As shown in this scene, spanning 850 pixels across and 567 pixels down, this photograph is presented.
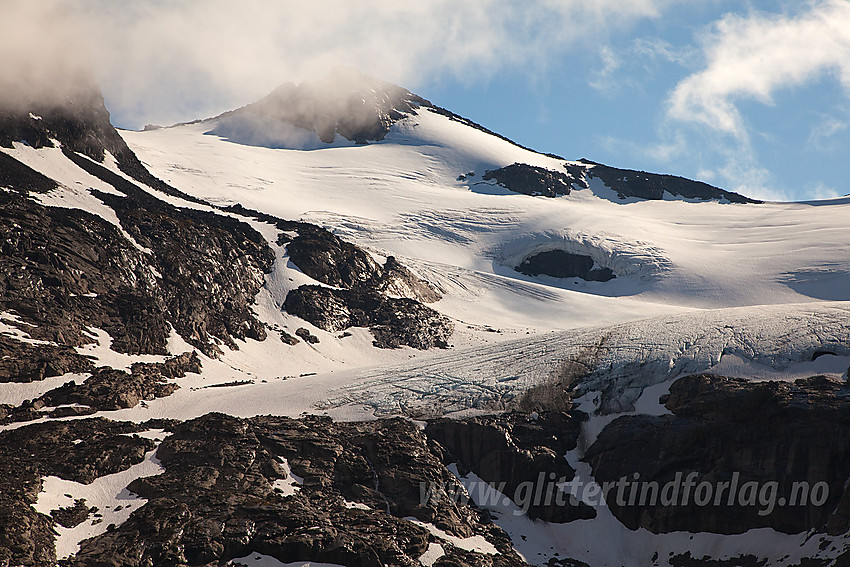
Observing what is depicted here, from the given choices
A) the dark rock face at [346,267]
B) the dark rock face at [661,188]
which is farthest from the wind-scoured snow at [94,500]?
the dark rock face at [661,188]

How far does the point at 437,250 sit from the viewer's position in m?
138

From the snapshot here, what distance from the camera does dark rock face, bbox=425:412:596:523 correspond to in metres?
49.1

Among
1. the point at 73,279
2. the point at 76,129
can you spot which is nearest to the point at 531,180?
the point at 76,129

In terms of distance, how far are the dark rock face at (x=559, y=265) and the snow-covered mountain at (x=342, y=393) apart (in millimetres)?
21228

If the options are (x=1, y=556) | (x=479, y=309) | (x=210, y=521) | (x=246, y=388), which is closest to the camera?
(x=1, y=556)

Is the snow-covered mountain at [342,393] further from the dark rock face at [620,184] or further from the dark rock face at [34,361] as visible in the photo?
the dark rock face at [620,184]

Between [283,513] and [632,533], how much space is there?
904 inches

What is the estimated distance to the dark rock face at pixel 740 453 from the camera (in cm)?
4234

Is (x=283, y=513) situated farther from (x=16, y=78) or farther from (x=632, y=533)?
(x=16, y=78)

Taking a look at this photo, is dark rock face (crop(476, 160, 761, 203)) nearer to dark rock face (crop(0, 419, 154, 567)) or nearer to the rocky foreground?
the rocky foreground

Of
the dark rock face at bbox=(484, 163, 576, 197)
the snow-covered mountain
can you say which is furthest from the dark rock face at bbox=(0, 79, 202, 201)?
the dark rock face at bbox=(484, 163, 576, 197)

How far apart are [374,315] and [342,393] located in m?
35.2

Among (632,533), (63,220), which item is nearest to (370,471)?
(632,533)

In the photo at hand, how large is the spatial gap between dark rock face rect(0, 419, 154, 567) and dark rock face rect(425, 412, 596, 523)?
21.9 m
